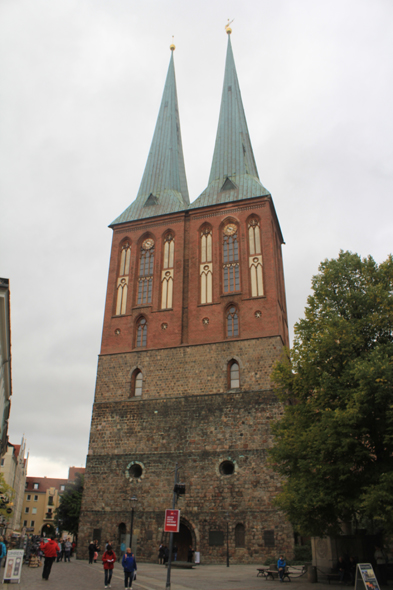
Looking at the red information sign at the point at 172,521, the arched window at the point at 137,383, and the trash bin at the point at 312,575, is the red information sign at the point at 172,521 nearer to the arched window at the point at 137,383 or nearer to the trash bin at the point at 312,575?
the trash bin at the point at 312,575

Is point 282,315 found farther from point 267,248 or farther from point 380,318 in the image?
point 380,318

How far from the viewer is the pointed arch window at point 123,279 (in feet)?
98.7

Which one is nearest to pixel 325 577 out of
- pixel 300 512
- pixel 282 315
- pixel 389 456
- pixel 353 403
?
pixel 300 512

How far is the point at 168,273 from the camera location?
29984 mm

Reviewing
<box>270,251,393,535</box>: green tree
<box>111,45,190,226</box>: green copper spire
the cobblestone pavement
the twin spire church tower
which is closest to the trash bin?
the cobblestone pavement

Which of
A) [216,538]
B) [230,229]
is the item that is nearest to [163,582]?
[216,538]

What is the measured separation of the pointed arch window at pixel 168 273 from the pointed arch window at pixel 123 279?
2.55 meters

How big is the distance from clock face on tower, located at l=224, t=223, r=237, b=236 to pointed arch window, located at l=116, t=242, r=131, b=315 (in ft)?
22.0

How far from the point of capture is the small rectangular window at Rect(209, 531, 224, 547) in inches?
876

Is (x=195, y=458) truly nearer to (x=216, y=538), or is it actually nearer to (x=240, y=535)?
(x=216, y=538)

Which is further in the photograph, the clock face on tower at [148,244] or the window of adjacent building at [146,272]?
the clock face on tower at [148,244]

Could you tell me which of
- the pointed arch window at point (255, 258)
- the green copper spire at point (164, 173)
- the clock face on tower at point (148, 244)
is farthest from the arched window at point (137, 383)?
the green copper spire at point (164, 173)

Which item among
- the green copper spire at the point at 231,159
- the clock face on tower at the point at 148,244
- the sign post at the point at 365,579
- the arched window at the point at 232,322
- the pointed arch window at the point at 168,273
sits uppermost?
the green copper spire at the point at 231,159

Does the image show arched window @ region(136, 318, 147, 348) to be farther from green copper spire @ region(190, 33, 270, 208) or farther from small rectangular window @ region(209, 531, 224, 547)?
small rectangular window @ region(209, 531, 224, 547)
